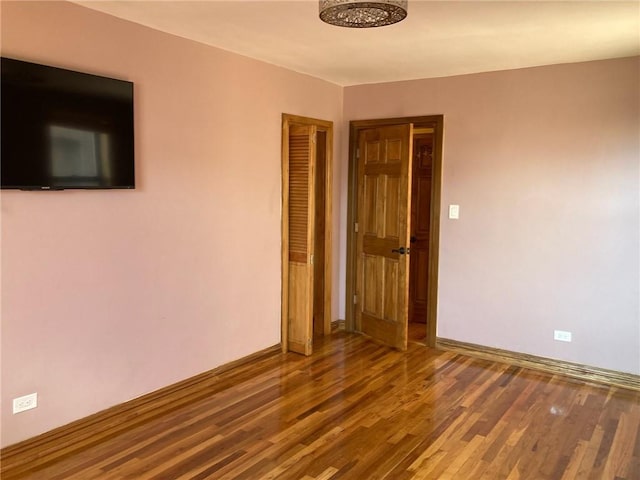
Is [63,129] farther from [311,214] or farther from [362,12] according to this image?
[311,214]

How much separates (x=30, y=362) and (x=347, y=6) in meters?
2.50

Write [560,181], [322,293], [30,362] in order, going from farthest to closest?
[322,293]
[560,181]
[30,362]

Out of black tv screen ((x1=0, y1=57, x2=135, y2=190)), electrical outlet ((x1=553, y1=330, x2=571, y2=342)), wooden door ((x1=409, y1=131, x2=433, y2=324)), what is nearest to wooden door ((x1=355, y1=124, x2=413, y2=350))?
wooden door ((x1=409, y1=131, x2=433, y2=324))

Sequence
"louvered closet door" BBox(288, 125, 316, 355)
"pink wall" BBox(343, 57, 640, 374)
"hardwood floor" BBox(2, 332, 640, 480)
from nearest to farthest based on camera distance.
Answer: "hardwood floor" BBox(2, 332, 640, 480), "pink wall" BBox(343, 57, 640, 374), "louvered closet door" BBox(288, 125, 316, 355)

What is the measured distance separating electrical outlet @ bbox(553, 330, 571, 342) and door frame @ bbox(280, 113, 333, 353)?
2.09 metres

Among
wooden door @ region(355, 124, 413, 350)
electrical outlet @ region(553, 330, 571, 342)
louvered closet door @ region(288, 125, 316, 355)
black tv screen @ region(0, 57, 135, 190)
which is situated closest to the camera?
black tv screen @ region(0, 57, 135, 190)

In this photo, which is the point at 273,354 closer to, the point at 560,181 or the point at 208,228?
the point at 208,228

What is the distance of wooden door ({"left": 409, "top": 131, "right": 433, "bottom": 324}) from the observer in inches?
225

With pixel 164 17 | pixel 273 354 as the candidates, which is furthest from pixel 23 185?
pixel 273 354

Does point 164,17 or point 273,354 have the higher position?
point 164,17

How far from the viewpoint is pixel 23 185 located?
2.69m

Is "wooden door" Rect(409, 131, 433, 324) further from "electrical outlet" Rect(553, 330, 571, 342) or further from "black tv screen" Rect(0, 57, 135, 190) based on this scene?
"black tv screen" Rect(0, 57, 135, 190)

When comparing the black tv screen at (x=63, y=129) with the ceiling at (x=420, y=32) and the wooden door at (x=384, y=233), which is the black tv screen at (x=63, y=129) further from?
the wooden door at (x=384, y=233)

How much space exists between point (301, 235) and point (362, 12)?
2.40 meters
